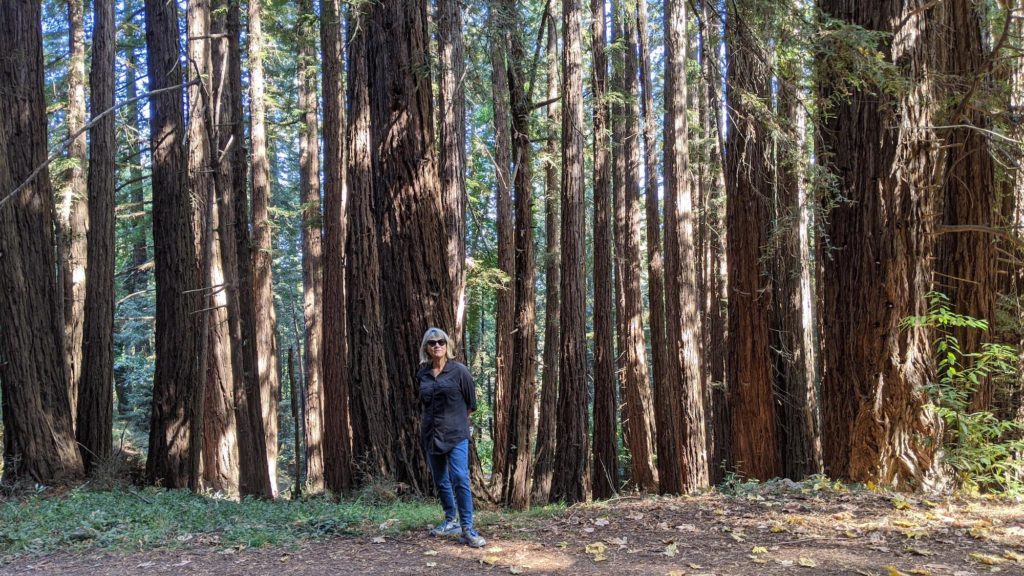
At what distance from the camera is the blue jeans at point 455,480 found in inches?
227

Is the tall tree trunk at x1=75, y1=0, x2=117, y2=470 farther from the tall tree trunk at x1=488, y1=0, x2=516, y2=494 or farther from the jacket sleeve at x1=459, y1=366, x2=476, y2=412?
the jacket sleeve at x1=459, y1=366, x2=476, y2=412

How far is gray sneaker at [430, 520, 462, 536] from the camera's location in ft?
19.6

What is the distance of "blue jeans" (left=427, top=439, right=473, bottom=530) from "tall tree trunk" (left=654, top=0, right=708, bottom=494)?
6.82 meters

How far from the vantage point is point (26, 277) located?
9414 mm

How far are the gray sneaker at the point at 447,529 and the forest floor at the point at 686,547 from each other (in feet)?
0.21

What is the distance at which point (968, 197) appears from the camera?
831cm

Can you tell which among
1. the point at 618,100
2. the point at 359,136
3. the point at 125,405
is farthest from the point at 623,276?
the point at 125,405

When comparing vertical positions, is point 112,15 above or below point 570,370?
above

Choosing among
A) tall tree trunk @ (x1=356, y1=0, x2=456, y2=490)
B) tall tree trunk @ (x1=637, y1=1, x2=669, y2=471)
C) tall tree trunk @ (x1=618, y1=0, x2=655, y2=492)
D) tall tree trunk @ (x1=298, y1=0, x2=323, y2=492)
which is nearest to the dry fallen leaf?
tall tree trunk @ (x1=356, y1=0, x2=456, y2=490)

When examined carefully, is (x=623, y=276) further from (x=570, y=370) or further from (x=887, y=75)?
(x=887, y=75)

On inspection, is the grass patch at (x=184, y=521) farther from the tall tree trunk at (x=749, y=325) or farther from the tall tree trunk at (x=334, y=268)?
the tall tree trunk at (x=749, y=325)

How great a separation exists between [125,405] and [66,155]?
13409mm

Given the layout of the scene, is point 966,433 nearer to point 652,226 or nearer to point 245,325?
point 245,325

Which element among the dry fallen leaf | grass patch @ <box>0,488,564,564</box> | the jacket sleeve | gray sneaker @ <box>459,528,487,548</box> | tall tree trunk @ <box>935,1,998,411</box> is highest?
tall tree trunk @ <box>935,1,998,411</box>
